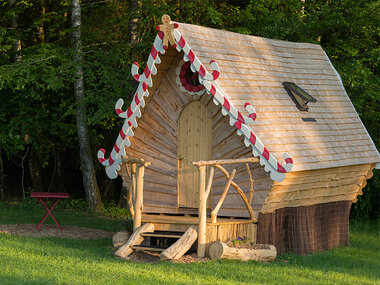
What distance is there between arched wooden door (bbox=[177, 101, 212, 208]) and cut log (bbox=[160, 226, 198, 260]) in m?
1.68

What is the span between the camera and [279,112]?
1358cm

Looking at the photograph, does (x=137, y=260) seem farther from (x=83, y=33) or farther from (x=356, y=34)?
(x=356, y=34)

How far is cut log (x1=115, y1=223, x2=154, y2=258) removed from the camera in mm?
12375

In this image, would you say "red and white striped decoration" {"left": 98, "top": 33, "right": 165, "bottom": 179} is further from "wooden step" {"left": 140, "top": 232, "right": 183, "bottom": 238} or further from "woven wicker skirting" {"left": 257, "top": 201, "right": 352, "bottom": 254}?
"woven wicker skirting" {"left": 257, "top": 201, "right": 352, "bottom": 254}

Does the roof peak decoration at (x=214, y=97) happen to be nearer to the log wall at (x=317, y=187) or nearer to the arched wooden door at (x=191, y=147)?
the log wall at (x=317, y=187)

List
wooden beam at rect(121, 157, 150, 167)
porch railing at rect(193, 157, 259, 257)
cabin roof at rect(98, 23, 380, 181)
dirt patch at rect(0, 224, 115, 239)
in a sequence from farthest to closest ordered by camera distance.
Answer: dirt patch at rect(0, 224, 115, 239), wooden beam at rect(121, 157, 150, 167), cabin roof at rect(98, 23, 380, 181), porch railing at rect(193, 157, 259, 257)

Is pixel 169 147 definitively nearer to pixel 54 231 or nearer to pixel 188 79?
pixel 188 79

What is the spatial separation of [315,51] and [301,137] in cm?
413

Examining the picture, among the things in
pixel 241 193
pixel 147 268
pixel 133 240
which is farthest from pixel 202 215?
pixel 133 240

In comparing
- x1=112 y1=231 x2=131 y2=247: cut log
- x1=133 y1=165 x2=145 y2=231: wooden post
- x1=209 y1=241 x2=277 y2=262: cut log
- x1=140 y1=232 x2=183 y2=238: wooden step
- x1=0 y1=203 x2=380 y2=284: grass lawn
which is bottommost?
x1=0 y1=203 x2=380 y2=284: grass lawn

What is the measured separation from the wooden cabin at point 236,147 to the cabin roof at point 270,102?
0.09 feet

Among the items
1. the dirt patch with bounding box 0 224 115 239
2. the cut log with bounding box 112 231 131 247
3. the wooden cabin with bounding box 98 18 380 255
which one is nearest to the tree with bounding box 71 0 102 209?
the dirt patch with bounding box 0 224 115 239

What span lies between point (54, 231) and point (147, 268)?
16.5 feet

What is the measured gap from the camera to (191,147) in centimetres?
1377
